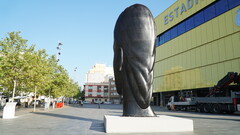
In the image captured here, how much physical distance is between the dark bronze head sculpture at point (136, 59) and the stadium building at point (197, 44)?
20.0 m

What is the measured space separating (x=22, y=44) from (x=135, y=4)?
13.8 m

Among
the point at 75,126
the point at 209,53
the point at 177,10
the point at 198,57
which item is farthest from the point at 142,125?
the point at 177,10

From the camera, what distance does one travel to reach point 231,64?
2442 cm

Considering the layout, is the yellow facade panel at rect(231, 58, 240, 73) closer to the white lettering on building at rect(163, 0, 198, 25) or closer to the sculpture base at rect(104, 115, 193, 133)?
the white lettering on building at rect(163, 0, 198, 25)

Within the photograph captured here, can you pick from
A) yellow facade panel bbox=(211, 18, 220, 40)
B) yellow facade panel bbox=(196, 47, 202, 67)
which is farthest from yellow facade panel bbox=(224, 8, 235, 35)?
yellow facade panel bbox=(196, 47, 202, 67)

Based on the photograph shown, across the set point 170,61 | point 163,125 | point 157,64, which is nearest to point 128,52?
point 163,125

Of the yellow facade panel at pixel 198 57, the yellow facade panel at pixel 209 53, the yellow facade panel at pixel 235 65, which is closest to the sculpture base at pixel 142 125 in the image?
the yellow facade panel at pixel 235 65

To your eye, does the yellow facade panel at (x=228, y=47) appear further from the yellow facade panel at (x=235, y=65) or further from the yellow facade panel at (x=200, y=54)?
the yellow facade panel at (x=235, y=65)

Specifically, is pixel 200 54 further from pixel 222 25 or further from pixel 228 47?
pixel 222 25

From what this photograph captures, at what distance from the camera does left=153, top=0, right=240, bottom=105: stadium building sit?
2483 centimetres

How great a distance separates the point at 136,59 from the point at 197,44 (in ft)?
82.0

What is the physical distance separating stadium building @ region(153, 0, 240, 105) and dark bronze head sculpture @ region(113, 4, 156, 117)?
65.6 feet

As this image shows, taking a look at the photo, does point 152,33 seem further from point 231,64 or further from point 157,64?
point 157,64

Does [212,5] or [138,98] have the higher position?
[212,5]
